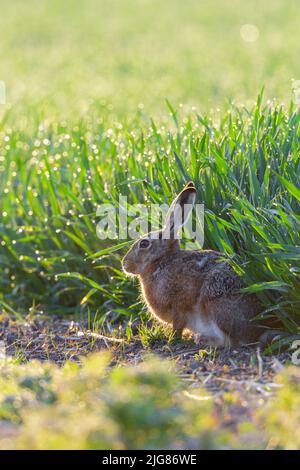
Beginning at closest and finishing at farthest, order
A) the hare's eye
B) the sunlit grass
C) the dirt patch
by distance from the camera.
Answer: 1. the dirt patch
2. the sunlit grass
3. the hare's eye

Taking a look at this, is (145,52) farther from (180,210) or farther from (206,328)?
(206,328)

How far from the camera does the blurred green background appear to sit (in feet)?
39.9

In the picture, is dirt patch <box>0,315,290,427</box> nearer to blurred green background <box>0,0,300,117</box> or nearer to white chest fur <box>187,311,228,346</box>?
white chest fur <box>187,311,228,346</box>

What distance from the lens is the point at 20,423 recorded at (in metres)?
3.71

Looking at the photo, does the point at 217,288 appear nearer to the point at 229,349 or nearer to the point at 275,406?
the point at 229,349

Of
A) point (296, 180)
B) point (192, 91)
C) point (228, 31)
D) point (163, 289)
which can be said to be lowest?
point (163, 289)

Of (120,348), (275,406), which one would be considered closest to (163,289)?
(120,348)

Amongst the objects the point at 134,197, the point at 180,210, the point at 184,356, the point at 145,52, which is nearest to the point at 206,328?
the point at 184,356

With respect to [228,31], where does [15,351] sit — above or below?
below

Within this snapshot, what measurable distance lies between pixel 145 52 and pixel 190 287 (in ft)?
44.7

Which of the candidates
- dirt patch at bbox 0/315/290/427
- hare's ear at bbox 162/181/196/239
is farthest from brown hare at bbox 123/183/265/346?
dirt patch at bbox 0/315/290/427

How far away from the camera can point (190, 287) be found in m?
Result: 5.36

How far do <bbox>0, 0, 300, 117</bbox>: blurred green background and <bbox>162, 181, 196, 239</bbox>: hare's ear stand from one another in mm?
1893

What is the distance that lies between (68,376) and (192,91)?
945cm
